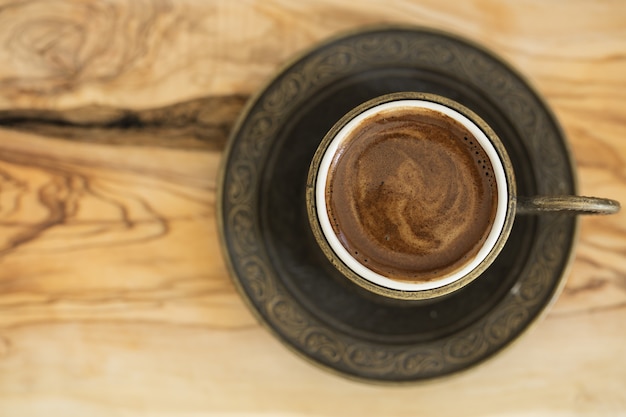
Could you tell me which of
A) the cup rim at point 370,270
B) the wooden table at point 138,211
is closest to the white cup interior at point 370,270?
the cup rim at point 370,270

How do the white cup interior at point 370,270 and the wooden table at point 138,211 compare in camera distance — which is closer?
the white cup interior at point 370,270

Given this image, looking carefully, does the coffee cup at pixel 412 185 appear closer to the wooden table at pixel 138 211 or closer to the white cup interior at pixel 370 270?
the white cup interior at pixel 370 270

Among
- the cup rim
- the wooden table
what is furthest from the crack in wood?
the cup rim

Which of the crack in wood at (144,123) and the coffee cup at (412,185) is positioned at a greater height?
the crack in wood at (144,123)

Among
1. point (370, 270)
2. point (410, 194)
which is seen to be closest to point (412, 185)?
point (410, 194)

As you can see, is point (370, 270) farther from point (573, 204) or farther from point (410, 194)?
point (573, 204)
